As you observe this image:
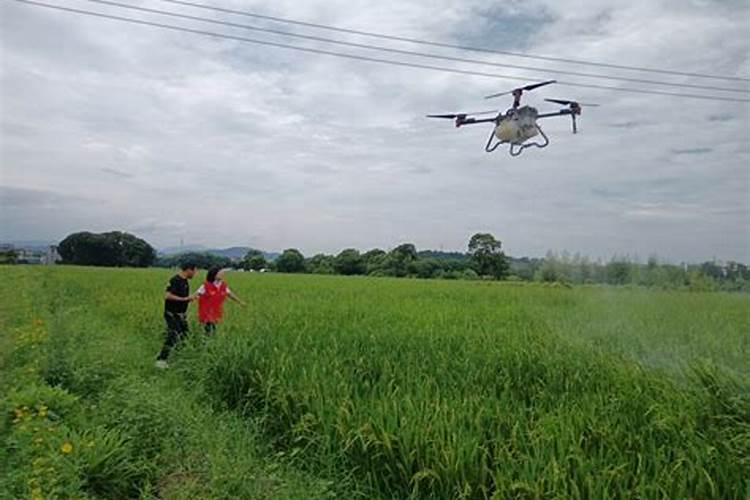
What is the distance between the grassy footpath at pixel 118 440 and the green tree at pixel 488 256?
6680 mm

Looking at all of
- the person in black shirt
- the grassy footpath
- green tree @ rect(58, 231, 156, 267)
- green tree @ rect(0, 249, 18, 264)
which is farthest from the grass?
green tree @ rect(0, 249, 18, 264)

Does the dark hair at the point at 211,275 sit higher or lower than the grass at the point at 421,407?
higher

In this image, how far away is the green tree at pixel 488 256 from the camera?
38.7 ft

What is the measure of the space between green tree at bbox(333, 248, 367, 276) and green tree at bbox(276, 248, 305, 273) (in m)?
4.14

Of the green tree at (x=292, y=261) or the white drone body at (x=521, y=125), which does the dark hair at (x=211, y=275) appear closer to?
the white drone body at (x=521, y=125)

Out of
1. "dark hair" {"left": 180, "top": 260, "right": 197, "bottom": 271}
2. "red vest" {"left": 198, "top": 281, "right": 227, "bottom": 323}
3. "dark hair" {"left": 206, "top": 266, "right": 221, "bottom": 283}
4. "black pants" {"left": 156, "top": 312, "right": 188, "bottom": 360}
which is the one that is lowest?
"black pants" {"left": 156, "top": 312, "right": 188, "bottom": 360}

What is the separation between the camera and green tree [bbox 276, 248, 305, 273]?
47562 mm

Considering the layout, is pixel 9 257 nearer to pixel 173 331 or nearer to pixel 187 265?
pixel 173 331

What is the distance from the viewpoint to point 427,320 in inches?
418

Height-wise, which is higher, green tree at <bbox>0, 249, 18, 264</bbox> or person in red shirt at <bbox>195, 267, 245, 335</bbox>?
green tree at <bbox>0, 249, 18, 264</bbox>

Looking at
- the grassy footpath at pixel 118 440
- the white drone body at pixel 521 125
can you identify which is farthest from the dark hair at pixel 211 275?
the white drone body at pixel 521 125

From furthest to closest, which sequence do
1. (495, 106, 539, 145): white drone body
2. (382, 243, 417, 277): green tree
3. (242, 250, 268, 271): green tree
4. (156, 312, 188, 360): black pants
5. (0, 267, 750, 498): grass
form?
(242, 250, 268, 271): green tree
(382, 243, 417, 277): green tree
(156, 312, 188, 360): black pants
(495, 106, 539, 145): white drone body
(0, 267, 750, 498): grass

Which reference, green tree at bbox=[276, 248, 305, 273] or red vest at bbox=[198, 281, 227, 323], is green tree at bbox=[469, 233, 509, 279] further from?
green tree at bbox=[276, 248, 305, 273]

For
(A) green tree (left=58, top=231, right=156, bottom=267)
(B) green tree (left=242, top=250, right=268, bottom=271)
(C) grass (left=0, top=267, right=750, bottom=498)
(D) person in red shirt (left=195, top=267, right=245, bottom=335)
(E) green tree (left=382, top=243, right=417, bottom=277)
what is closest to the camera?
(C) grass (left=0, top=267, right=750, bottom=498)
